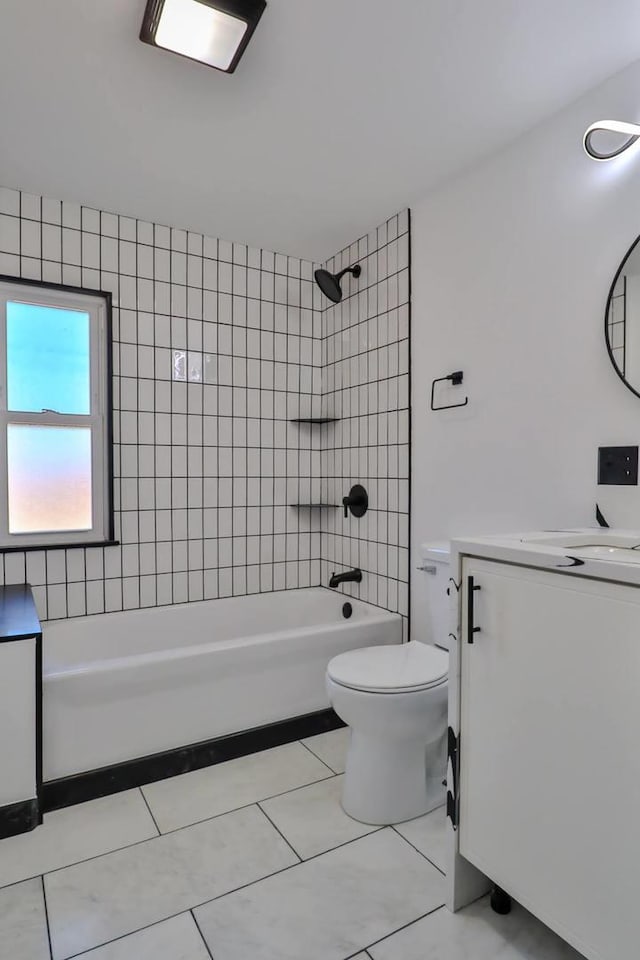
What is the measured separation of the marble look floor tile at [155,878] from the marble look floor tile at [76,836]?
51 millimetres

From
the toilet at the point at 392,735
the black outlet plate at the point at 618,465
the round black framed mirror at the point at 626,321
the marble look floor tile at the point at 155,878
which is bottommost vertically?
the marble look floor tile at the point at 155,878

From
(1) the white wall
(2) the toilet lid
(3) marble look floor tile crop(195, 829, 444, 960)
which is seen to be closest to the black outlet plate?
(1) the white wall

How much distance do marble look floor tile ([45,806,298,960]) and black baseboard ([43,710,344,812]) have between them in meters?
0.34

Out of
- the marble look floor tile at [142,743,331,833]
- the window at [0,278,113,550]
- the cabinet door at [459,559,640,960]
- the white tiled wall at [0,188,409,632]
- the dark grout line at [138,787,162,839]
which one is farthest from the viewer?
the white tiled wall at [0,188,409,632]

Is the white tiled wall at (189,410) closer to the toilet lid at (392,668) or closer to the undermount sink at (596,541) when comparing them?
the toilet lid at (392,668)

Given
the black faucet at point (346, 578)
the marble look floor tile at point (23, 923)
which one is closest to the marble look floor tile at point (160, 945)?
the marble look floor tile at point (23, 923)

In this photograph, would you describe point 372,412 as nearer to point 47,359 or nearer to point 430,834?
point 47,359

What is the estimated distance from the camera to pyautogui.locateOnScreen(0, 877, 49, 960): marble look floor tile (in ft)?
4.12

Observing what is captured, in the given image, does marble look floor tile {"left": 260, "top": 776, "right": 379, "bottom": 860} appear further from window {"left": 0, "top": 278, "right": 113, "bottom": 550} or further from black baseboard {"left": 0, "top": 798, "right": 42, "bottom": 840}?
window {"left": 0, "top": 278, "right": 113, "bottom": 550}

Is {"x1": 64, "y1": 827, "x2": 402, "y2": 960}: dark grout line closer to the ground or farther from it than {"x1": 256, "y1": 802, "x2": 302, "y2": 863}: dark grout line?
farther from it

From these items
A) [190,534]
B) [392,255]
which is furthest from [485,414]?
[190,534]

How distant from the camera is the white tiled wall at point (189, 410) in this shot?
2.51 metres

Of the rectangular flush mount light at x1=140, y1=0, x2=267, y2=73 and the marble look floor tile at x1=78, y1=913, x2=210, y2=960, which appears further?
the rectangular flush mount light at x1=140, y1=0, x2=267, y2=73

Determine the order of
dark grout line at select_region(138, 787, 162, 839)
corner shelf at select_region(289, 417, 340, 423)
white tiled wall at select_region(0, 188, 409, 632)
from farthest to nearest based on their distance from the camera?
1. corner shelf at select_region(289, 417, 340, 423)
2. white tiled wall at select_region(0, 188, 409, 632)
3. dark grout line at select_region(138, 787, 162, 839)
